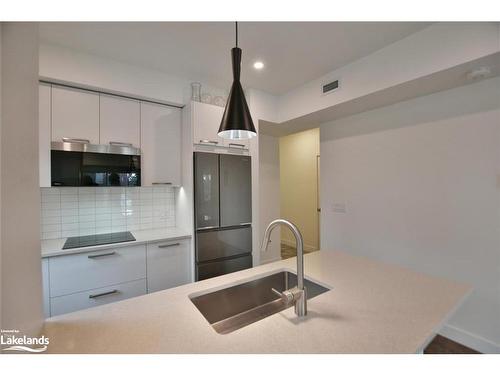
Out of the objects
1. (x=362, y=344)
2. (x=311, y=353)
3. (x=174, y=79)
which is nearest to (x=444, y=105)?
A: (x=362, y=344)

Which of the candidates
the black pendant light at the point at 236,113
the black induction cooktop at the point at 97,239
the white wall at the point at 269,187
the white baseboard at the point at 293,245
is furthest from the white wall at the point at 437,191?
the black induction cooktop at the point at 97,239

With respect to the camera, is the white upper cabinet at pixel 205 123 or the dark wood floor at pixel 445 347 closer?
the dark wood floor at pixel 445 347

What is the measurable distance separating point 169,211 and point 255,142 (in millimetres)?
1349

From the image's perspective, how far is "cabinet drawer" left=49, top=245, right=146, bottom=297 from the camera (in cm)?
178

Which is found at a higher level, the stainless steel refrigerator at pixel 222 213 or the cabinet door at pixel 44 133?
the cabinet door at pixel 44 133

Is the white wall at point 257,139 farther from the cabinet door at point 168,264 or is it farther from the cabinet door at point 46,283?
the cabinet door at point 46,283

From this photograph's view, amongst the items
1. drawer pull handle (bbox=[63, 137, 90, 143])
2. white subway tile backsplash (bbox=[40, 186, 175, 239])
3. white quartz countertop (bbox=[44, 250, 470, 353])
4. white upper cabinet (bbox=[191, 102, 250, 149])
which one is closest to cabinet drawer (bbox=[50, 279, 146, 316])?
white subway tile backsplash (bbox=[40, 186, 175, 239])

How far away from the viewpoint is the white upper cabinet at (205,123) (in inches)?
94.3

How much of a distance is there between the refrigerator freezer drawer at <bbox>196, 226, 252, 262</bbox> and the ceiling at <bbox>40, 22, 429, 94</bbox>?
1.72 metres

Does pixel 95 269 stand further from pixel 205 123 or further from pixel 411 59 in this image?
pixel 411 59

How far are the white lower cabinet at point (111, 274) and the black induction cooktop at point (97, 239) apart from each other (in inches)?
3.8

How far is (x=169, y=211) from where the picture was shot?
2.80 m

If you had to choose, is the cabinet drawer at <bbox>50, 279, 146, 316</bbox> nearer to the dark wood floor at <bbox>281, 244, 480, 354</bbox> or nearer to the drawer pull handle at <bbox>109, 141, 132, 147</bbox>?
the drawer pull handle at <bbox>109, 141, 132, 147</bbox>
